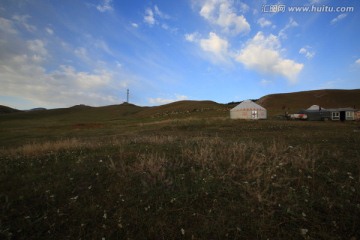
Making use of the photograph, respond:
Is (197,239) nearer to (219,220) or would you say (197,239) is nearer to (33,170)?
(219,220)

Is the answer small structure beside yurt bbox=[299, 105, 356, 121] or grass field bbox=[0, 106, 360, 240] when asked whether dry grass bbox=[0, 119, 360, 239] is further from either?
small structure beside yurt bbox=[299, 105, 356, 121]

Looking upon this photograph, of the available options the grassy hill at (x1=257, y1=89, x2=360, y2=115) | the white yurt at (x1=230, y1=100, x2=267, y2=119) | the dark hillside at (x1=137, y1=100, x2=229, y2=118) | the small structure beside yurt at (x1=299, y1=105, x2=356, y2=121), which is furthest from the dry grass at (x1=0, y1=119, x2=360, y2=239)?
the grassy hill at (x1=257, y1=89, x2=360, y2=115)

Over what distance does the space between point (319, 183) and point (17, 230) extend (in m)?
6.02

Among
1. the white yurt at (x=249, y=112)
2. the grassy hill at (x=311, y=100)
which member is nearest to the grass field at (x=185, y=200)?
the white yurt at (x=249, y=112)

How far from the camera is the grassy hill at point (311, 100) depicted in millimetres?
69775

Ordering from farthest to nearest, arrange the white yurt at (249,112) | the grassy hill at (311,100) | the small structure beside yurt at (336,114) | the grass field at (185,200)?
the grassy hill at (311,100) → the white yurt at (249,112) → the small structure beside yurt at (336,114) → the grass field at (185,200)

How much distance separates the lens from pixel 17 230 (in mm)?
3898

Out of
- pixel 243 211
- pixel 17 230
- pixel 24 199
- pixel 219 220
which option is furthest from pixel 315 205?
pixel 24 199

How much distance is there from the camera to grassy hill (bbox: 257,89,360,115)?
6978 cm

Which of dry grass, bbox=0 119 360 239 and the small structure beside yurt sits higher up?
the small structure beside yurt

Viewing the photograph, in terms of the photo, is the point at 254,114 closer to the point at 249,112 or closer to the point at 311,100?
the point at 249,112

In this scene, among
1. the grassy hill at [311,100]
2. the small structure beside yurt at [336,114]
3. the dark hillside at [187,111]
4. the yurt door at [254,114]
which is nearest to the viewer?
the small structure beside yurt at [336,114]

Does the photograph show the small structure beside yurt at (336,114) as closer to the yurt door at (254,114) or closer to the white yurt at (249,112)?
the white yurt at (249,112)

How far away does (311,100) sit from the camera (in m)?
75.8
